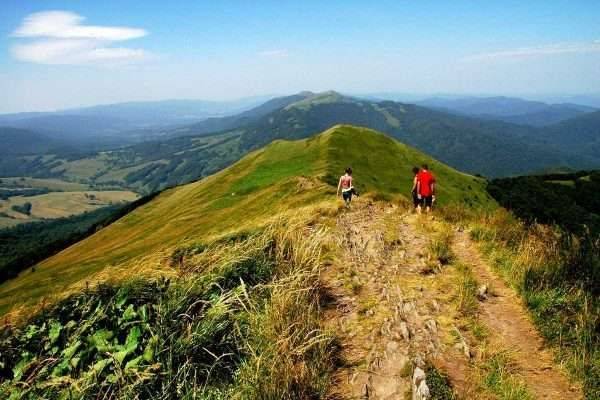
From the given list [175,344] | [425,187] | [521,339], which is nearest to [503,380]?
[521,339]

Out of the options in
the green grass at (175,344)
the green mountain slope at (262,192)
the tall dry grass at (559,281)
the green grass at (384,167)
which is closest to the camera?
the green grass at (175,344)

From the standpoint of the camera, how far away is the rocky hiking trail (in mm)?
6293

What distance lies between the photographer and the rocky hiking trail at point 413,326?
6.29 metres

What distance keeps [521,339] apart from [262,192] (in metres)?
53.2

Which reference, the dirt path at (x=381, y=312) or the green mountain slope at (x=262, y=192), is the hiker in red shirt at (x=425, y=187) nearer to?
the dirt path at (x=381, y=312)

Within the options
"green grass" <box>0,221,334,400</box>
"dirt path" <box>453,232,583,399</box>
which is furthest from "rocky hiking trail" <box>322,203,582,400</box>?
"green grass" <box>0,221,334,400</box>

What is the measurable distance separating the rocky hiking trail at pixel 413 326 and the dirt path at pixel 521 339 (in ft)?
0.05

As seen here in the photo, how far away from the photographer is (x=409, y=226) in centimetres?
1505

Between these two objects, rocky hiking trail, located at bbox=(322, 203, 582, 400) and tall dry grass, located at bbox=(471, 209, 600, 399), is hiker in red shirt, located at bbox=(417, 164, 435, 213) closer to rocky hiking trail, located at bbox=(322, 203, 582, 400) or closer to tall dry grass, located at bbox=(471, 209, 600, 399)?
tall dry grass, located at bbox=(471, 209, 600, 399)

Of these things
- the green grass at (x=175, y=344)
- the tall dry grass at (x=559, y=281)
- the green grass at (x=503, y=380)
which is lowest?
the green grass at (x=503, y=380)

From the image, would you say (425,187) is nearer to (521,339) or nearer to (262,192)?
(521,339)

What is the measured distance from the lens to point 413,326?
25.7ft

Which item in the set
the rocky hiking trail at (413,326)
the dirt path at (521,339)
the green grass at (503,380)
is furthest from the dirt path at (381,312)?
the dirt path at (521,339)

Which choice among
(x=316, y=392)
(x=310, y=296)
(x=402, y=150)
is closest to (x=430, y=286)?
(x=310, y=296)
